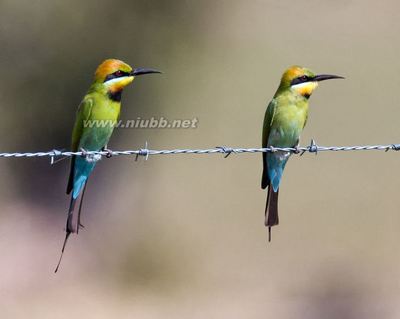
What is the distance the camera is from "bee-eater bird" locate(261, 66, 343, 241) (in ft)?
10.9

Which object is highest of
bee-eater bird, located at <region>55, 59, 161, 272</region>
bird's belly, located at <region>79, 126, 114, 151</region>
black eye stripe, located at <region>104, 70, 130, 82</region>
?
black eye stripe, located at <region>104, 70, 130, 82</region>

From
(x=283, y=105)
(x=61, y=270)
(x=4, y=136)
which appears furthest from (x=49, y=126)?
(x=283, y=105)

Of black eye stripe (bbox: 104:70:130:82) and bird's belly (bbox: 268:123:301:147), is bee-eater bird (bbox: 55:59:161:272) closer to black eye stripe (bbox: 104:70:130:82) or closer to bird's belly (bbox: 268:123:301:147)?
black eye stripe (bbox: 104:70:130:82)

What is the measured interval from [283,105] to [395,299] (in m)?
2.29

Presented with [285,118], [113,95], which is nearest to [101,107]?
[113,95]

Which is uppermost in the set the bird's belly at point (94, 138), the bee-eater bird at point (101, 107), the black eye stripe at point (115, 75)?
the black eye stripe at point (115, 75)

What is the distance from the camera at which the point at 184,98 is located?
6105 mm

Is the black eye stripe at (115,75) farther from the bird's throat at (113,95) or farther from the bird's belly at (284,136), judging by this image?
the bird's belly at (284,136)

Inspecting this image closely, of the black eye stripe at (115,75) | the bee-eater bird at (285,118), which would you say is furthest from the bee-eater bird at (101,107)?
the bee-eater bird at (285,118)

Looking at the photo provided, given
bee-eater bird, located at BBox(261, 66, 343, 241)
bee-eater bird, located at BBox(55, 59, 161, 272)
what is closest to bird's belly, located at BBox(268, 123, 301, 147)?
bee-eater bird, located at BBox(261, 66, 343, 241)

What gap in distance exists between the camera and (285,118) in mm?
3326

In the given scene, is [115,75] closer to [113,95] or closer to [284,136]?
[113,95]

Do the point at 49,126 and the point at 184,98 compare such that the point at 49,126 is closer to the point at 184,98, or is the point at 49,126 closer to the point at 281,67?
the point at 184,98

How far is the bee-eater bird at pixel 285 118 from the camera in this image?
3314 mm
